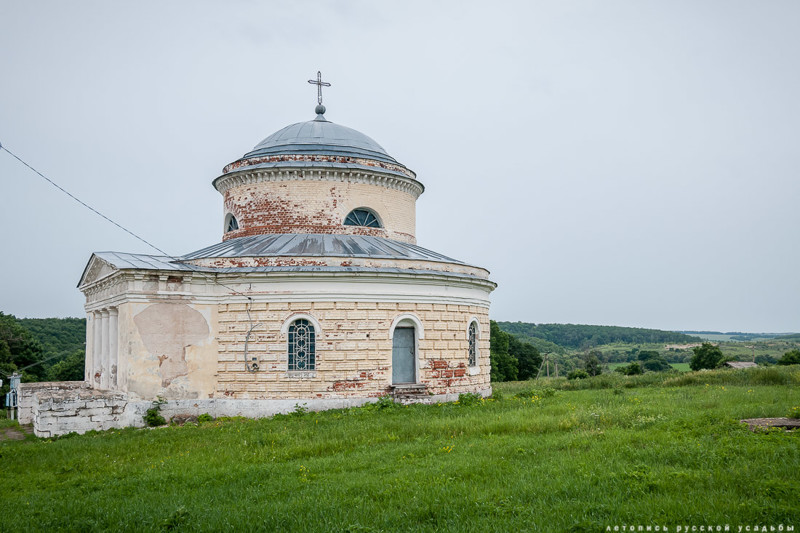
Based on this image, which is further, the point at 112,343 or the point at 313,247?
the point at 313,247

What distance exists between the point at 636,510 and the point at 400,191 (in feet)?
59.3

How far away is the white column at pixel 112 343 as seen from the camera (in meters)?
19.8

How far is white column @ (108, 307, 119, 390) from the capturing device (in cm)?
1981

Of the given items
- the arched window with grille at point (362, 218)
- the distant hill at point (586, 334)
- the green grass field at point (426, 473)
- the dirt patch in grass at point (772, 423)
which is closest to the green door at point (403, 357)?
the green grass field at point (426, 473)

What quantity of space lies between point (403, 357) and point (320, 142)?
9296 millimetres

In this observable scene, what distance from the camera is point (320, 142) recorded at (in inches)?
964

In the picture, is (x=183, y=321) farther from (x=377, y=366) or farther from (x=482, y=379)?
(x=482, y=379)

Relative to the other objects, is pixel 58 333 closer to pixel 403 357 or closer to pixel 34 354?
pixel 34 354

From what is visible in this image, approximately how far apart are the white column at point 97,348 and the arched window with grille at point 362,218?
9082 millimetres

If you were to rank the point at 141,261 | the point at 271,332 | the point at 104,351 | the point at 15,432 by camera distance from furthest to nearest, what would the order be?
the point at 104,351 < the point at 141,261 < the point at 15,432 < the point at 271,332

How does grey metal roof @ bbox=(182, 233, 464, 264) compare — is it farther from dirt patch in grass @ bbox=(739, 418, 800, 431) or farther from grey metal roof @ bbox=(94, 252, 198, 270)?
dirt patch in grass @ bbox=(739, 418, 800, 431)

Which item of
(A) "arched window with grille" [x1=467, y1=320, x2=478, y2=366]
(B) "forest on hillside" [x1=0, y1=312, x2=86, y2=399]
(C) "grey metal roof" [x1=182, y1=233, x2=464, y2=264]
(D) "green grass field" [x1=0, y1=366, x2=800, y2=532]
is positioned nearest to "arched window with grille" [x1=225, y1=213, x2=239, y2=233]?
(C) "grey metal roof" [x1=182, y1=233, x2=464, y2=264]

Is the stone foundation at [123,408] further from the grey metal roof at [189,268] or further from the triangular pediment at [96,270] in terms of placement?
the triangular pediment at [96,270]

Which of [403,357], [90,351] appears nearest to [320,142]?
[403,357]
